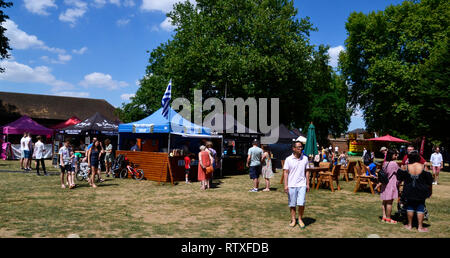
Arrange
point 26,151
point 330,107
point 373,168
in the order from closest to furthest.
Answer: point 373,168, point 26,151, point 330,107

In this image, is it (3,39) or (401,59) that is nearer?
(3,39)

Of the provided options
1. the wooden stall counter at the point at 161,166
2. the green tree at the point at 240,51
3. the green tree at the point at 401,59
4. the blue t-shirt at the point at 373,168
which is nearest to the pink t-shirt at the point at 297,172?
the blue t-shirt at the point at 373,168

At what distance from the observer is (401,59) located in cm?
3391

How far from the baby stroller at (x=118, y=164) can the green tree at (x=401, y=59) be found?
23319 millimetres

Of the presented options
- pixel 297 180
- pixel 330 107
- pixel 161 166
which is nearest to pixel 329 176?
pixel 297 180

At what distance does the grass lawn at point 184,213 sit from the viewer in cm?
649

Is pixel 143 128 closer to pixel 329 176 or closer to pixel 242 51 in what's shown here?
pixel 329 176

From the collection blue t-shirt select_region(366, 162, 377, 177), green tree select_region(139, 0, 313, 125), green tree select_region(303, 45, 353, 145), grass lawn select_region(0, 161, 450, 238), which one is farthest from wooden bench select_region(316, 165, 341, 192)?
green tree select_region(303, 45, 353, 145)

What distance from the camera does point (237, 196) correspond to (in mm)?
11188

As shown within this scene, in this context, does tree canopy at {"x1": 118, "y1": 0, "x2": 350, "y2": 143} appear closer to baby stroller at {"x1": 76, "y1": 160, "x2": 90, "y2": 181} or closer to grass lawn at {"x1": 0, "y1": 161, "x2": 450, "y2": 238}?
baby stroller at {"x1": 76, "y1": 160, "x2": 90, "y2": 181}

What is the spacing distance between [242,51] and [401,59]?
18934mm

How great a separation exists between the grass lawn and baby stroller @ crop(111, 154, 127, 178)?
276cm

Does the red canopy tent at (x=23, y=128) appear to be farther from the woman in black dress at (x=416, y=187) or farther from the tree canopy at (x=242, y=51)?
the woman in black dress at (x=416, y=187)
